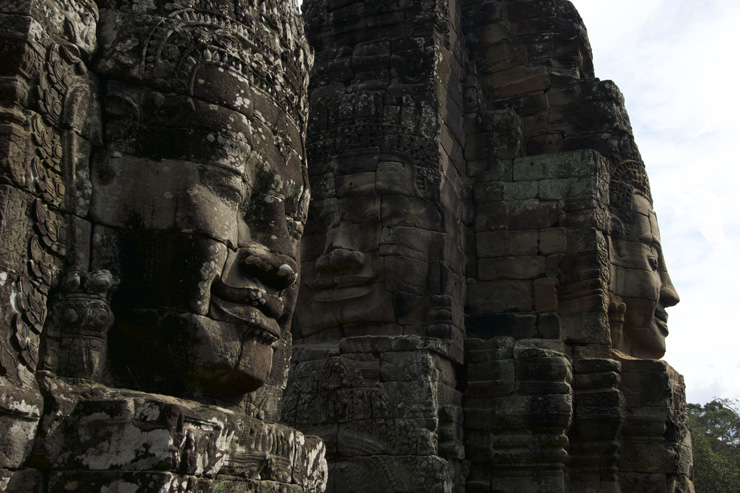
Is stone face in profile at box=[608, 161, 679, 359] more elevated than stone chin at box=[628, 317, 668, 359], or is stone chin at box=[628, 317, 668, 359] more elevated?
stone face in profile at box=[608, 161, 679, 359]

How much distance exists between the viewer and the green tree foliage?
1792 cm

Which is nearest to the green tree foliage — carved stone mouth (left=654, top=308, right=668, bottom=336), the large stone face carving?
carved stone mouth (left=654, top=308, right=668, bottom=336)

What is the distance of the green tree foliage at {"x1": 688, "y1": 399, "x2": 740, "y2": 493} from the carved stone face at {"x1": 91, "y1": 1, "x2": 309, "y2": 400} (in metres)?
16.4

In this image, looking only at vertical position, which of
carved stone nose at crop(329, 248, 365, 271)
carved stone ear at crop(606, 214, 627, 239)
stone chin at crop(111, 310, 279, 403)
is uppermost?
carved stone ear at crop(606, 214, 627, 239)

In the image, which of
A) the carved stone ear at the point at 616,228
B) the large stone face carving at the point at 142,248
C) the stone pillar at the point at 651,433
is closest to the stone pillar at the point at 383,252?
the carved stone ear at the point at 616,228

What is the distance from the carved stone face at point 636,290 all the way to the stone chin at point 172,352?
734 cm

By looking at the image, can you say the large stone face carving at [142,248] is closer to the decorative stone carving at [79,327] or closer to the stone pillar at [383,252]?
the decorative stone carving at [79,327]

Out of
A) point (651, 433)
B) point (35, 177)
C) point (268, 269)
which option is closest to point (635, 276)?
point (651, 433)

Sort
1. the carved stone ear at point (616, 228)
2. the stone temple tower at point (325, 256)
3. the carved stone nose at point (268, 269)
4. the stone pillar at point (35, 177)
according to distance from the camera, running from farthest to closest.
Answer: the carved stone ear at point (616, 228) < the carved stone nose at point (268, 269) < the stone temple tower at point (325, 256) < the stone pillar at point (35, 177)

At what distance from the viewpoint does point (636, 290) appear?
1019 cm

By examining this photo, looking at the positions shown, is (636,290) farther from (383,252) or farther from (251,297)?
(251,297)

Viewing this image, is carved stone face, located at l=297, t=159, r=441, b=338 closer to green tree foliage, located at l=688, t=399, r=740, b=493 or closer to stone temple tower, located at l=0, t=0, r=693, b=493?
stone temple tower, located at l=0, t=0, r=693, b=493

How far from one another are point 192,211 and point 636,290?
7.73 meters

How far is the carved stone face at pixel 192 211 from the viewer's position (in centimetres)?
353
